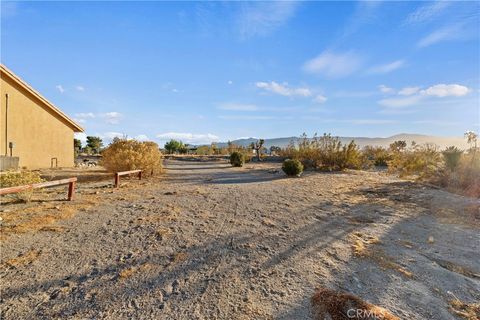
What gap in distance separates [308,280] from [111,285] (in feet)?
7.59

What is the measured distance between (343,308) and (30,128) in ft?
64.9

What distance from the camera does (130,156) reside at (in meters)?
12.1

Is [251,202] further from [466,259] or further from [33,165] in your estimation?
[33,165]

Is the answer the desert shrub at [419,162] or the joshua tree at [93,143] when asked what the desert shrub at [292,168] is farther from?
the joshua tree at [93,143]

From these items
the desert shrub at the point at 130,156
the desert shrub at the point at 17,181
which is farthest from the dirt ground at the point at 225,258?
the desert shrub at the point at 130,156

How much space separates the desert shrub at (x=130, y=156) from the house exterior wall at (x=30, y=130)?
6772 mm

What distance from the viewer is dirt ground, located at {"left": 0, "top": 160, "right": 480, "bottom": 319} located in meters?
2.88

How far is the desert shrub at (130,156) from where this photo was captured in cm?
1217

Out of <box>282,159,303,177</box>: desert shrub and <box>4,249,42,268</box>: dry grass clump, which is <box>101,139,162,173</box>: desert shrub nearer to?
<box>282,159,303,177</box>: desert shrub

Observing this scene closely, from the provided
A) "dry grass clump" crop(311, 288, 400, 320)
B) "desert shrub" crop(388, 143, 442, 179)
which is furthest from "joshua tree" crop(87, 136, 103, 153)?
"dry grass clump" crop(311, 288, 400, 320)

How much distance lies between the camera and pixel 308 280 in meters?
3.38

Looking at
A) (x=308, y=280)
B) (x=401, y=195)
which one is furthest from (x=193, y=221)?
(x=401, y=195)

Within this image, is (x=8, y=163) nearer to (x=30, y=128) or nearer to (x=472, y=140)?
(x=30, y=128)

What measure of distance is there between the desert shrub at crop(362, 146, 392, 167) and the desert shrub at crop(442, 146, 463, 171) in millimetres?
10150
